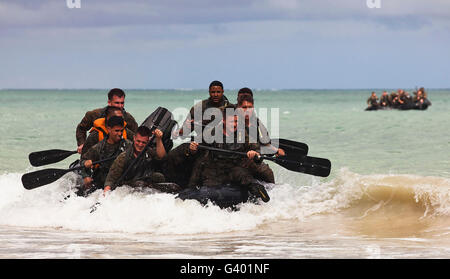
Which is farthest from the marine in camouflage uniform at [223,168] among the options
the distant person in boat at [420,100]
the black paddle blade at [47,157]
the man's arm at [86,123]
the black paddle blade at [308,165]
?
the distant person in boat at [420,100]

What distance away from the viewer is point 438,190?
38.8 ft

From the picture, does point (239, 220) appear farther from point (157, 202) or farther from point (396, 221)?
point (396, 221)

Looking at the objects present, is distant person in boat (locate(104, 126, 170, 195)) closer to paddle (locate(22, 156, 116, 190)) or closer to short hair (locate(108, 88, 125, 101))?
short hair (locate(108, 88, 125, 101))

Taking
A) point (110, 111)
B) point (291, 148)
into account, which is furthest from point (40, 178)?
point (291, 148)

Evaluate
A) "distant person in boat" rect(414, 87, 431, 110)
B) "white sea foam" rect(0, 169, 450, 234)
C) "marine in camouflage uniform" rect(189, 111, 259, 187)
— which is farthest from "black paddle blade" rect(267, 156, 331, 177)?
"distant person in boat" rect(414, 87, 431, 110)

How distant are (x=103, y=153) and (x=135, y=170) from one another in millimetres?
530

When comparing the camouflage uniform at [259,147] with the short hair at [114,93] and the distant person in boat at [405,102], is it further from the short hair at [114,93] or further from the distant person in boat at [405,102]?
the distant person in boat at [405,102]

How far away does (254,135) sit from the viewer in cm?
985

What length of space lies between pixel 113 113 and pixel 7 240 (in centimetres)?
Result: 235

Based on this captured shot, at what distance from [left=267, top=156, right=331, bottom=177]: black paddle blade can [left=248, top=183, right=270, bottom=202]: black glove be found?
0.67 m

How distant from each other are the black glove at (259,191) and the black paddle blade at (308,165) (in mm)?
675

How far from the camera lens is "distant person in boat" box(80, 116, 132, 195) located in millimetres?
9750

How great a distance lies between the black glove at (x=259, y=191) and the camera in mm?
9734
